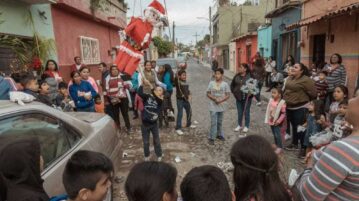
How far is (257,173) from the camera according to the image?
1670 mm

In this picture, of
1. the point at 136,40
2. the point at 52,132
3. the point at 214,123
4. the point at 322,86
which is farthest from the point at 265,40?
the point at 52,132

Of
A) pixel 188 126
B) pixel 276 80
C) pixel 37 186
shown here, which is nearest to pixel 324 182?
pixel 37 186

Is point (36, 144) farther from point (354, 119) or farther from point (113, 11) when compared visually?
point (113, 11)

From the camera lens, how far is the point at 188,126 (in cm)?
743

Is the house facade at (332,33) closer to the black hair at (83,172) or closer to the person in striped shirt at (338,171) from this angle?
the person in striped shirt at (338,171)

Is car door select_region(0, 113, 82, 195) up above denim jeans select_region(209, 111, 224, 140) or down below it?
above

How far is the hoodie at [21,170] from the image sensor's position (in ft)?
5.47

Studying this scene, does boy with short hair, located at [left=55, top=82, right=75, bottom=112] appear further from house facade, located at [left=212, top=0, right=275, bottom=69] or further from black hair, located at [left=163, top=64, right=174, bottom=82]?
house facade, located at [left=212, top=0, right=275, bottom=69]

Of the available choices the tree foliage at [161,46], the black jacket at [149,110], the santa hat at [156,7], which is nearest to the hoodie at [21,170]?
the black jacket at [149,110]

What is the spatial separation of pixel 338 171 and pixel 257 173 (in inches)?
16.0

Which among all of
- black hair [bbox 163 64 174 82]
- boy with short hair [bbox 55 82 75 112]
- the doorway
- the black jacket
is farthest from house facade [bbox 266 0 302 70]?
boy with short hair [bbox 55 82 75 112]

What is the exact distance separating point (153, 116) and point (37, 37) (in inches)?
182

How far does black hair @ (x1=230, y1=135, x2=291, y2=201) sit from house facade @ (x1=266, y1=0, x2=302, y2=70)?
1195 cm

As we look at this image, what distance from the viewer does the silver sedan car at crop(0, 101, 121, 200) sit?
2.21 metres
